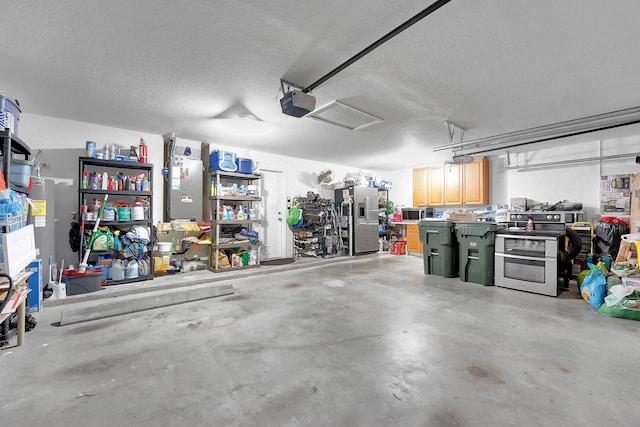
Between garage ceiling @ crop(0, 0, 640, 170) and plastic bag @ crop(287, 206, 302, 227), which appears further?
plastic bag @ crop(287, 206, 302, 227)

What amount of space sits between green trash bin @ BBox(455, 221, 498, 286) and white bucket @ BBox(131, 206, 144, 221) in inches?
226

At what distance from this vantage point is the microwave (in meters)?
8.27

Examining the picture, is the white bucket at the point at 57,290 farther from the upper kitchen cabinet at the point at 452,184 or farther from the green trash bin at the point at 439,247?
the upper kitchen cabinet at the point at 452,184

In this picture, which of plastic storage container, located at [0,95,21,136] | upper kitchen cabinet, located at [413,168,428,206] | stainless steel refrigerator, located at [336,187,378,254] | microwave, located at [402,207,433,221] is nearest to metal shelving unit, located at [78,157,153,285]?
plastic storage container, located at [0,95,21,136]

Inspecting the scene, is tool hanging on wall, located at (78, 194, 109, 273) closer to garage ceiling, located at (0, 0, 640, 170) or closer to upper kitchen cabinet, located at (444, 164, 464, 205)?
garage ceiling, located at (0, 0, 640, 170)

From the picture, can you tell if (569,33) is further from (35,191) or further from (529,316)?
(35,191)

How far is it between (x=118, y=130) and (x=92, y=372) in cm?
454

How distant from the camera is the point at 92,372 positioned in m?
2.07

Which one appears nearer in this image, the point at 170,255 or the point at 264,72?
the point at 264,72

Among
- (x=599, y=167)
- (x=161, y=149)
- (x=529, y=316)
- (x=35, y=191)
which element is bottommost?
(x=529, y=316)

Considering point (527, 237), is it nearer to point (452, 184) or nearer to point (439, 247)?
point (439, 247)

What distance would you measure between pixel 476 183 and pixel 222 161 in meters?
6.46

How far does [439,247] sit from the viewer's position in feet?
17.3

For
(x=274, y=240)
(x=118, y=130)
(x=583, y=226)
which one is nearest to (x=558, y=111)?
(x=583, y=226)
